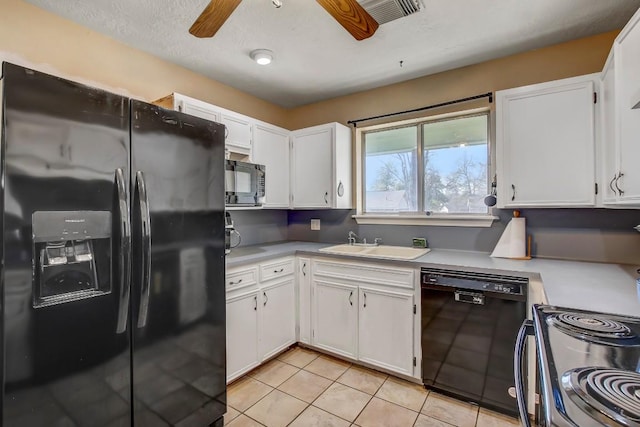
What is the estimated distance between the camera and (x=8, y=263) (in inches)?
43.7

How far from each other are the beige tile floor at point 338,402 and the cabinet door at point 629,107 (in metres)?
1.50

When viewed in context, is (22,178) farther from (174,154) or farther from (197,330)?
(197,330)

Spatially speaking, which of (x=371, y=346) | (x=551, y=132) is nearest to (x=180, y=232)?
(x=371, y=346)

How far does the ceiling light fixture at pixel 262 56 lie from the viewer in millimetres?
2305

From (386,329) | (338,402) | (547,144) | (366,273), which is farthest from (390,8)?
(338,402)

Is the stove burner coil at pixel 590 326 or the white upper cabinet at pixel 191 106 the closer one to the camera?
the stove burner coil at pixel 590 326

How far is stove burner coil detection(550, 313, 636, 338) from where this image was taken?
94 centimetres

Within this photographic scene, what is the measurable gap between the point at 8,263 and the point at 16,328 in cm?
25

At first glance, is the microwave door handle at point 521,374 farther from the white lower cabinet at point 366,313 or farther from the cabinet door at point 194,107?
the cabinet door at point 194,107

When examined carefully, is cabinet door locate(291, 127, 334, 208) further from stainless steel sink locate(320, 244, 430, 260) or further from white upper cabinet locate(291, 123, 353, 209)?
stainless steel sink locate(320, 244, 430, 260)

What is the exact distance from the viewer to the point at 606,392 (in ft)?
2.01

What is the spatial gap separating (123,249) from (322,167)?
202 cm

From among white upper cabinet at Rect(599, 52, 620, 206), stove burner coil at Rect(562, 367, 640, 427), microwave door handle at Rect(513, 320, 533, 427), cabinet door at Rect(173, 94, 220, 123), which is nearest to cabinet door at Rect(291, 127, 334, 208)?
cabinet door at Rect(173, 94, 220, 123)

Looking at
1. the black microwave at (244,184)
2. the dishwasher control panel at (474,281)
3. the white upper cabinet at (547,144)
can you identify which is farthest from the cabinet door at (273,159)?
the white upper cabinet at (547,144)
